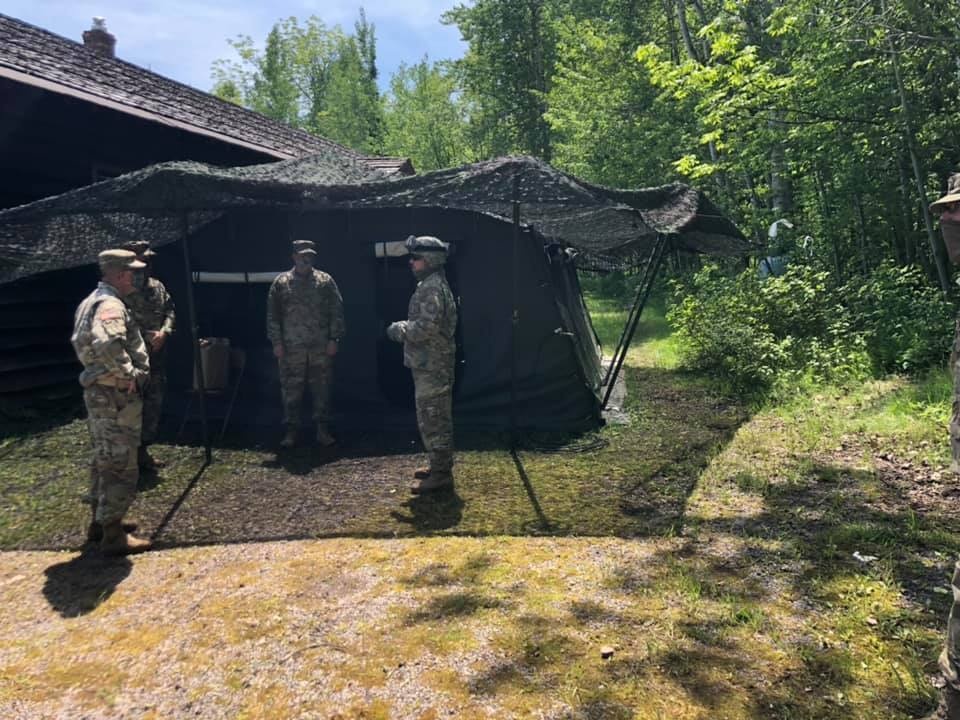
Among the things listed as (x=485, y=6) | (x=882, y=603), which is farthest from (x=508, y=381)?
(x=485, y=6)

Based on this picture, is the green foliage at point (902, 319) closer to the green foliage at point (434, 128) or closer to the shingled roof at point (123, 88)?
the shingled roof at point (123, 88)

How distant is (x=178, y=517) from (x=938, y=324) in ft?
29.5

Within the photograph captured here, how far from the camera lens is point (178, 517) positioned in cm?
456

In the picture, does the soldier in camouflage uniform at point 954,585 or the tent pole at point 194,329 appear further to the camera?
the tent pole at point 194,329

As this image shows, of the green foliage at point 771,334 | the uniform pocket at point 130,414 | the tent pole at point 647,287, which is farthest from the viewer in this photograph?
the green foliage at point 771,334

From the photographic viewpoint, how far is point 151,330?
17.7 ft

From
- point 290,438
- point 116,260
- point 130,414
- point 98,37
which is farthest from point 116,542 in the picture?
point 98,37

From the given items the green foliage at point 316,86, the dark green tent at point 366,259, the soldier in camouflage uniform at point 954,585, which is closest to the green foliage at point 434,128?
the green foliage at point 316,86

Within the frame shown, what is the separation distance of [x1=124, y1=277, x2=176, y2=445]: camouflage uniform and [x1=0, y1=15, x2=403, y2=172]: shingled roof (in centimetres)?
334

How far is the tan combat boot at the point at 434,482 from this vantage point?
4945 millimetres

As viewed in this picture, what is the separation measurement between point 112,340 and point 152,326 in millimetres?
1840

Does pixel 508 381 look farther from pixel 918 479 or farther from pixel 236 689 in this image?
pixel 236 689

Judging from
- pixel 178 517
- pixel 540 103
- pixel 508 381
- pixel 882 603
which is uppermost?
pixel 540 103

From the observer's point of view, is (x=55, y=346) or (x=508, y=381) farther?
(x=55, y=346)
